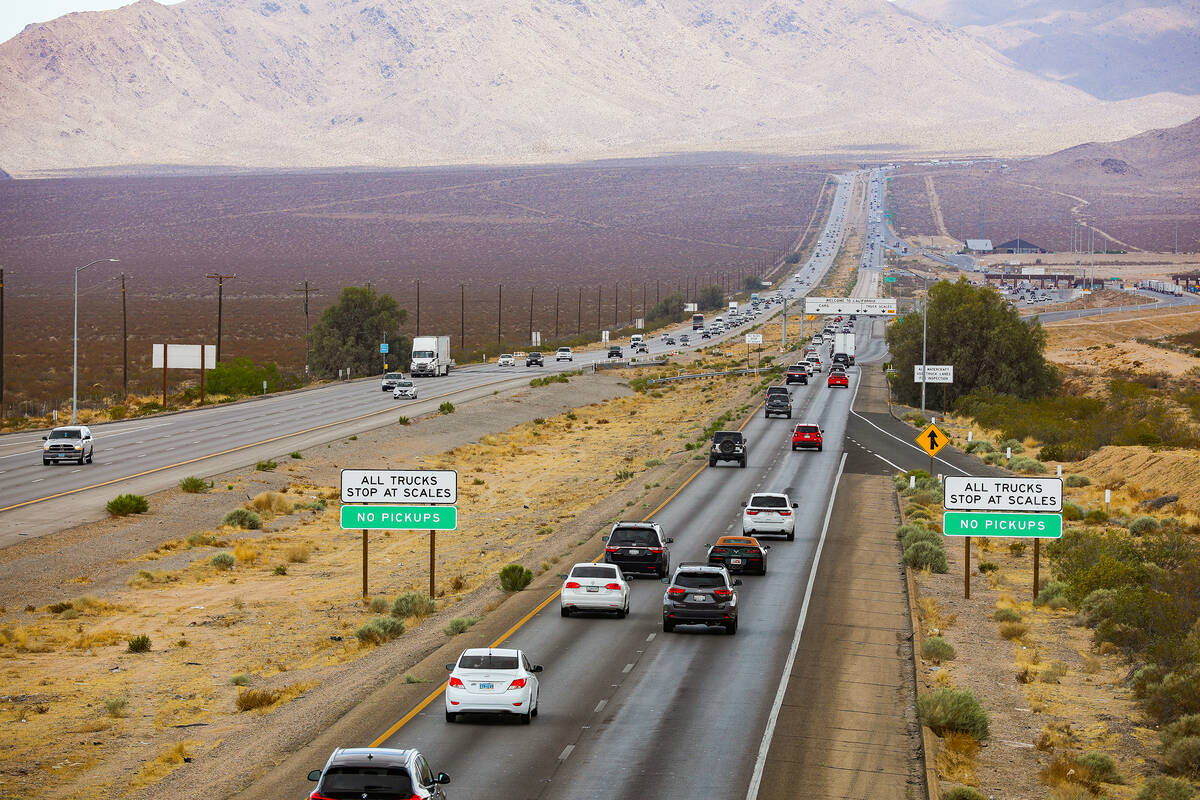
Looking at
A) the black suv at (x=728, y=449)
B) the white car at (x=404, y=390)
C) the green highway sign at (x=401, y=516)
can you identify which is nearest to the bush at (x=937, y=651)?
the green highway sign at (x=401, y=516)

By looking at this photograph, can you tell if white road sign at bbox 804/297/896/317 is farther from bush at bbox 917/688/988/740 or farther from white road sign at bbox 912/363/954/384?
bush at bbox 917/688/988/740

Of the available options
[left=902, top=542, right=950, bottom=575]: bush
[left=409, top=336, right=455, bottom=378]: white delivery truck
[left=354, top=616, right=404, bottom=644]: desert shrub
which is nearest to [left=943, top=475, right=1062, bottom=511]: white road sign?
[left=902, top=542, right=950, bottom=575]: bush

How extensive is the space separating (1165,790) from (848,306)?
149 m

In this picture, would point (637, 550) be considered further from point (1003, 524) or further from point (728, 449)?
point (728, 449)

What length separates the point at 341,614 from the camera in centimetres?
3650

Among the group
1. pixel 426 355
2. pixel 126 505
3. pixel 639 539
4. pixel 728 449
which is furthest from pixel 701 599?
pixel 426 355

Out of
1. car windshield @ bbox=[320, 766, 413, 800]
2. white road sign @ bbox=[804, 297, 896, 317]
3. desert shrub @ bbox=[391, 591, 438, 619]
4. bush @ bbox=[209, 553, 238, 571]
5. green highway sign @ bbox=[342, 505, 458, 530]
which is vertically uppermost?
white road sign @ bbox=[804, 297, 896, 317]

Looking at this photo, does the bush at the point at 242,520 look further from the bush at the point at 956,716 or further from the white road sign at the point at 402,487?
the bush at the point at 956,716

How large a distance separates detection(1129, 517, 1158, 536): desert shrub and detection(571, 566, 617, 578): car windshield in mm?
20334

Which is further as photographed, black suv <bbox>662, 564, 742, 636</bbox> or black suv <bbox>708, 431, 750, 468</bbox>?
black suv <bbox>708, 431, 750, 468</bbox>

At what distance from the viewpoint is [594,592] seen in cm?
3238

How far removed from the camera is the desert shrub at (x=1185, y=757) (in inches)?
838

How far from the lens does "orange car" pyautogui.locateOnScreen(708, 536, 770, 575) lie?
127 ft

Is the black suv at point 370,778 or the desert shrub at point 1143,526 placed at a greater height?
the black suv at point 370,778
